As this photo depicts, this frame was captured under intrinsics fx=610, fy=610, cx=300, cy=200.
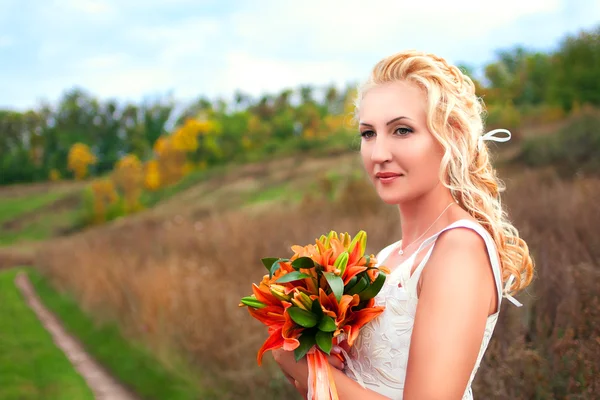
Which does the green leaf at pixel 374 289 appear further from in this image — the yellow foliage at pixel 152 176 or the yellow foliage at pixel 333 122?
the yellow foliage at pixel 333 122

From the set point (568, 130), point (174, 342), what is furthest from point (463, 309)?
point (568, 130)

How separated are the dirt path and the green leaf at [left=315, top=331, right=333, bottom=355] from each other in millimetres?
6244

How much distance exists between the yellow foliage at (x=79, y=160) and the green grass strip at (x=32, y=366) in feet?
201

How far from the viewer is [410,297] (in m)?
1.80

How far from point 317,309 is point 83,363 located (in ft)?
27.3

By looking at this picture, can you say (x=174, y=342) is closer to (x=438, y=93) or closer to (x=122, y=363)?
(x=122, y=363)

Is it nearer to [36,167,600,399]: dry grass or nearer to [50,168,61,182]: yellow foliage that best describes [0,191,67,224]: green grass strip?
[50,168,61,182]: yellow foliage

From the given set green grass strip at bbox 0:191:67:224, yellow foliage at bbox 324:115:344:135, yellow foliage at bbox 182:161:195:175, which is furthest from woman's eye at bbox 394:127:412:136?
yellow foliage at bbox 324:115:344:135

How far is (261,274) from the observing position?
816cm

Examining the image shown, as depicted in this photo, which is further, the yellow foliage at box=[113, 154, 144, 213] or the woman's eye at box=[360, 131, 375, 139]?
the yellow foliage at box=[113, 154, 144, 213]

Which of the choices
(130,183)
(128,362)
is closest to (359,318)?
(128,362)

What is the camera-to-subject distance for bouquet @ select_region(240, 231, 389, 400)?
175cm

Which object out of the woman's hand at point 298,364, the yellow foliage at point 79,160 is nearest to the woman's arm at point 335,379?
the woman's hand at point 298,364

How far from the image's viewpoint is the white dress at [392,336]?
1.81 m
